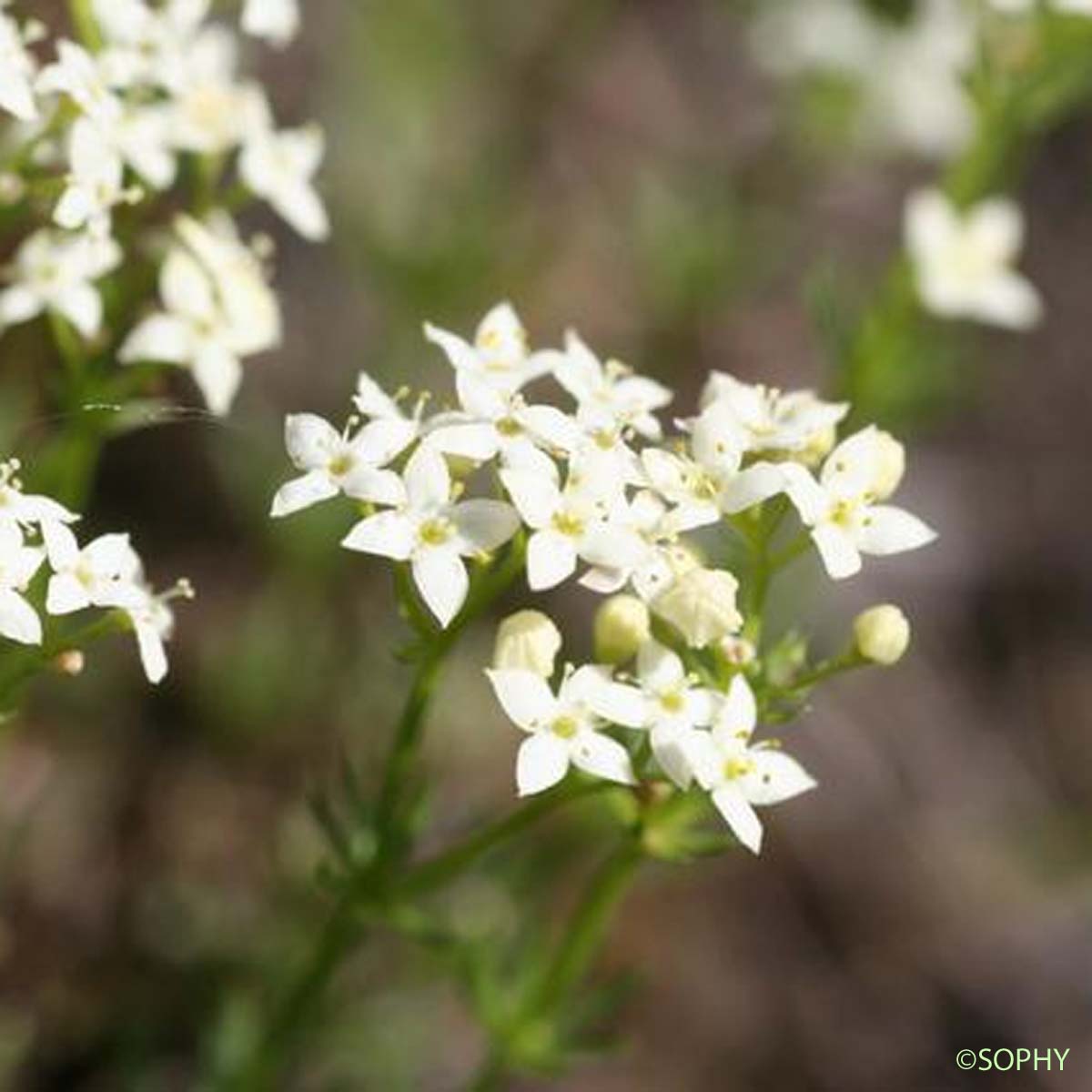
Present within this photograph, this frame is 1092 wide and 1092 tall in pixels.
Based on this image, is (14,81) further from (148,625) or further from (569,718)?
(569,718)

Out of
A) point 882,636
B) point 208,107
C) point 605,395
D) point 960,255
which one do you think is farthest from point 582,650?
point 882,636

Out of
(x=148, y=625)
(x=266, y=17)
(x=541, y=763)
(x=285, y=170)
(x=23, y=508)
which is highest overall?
(x=266, y=17)

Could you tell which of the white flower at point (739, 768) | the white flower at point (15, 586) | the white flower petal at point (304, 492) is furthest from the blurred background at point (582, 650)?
the white flower at point (15, 586)

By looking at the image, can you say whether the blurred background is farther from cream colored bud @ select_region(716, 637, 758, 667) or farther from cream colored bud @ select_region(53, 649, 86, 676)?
cream colored bud @ select_region(53, 649, 86, 676)

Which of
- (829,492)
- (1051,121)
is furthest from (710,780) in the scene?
(1051,121)

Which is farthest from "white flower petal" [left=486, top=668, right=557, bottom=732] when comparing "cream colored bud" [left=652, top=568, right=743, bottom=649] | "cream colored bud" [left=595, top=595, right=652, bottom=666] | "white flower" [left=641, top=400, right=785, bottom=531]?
"white flower" [left=641, top=400, right=785, bottom=531]

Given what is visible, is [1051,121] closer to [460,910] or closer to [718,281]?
[718,281]
